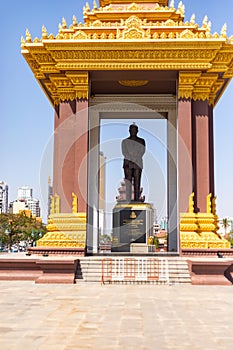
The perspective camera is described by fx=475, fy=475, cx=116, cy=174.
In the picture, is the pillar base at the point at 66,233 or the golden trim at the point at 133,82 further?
the golden trim at the point at 133,82

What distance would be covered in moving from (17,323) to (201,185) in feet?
35.0

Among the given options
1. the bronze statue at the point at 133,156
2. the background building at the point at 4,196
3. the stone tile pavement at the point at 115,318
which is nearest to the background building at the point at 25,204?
the background building at the point at 4,196

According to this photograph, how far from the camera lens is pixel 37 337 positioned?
643 centimetres

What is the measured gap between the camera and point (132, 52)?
16.6 meters

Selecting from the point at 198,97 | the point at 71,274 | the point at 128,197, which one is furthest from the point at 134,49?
the point at 71,274

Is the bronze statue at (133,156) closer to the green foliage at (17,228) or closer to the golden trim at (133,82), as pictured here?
the golden trim at (133,82)

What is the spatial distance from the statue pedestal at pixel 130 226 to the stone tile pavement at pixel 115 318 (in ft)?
21.7

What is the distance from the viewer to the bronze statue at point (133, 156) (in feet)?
69.0

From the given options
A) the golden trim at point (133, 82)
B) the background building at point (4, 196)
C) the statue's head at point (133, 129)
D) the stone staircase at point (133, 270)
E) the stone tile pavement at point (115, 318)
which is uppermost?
the background building at point (4, 196)

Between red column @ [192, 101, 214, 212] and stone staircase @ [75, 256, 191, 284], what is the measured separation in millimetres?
3274

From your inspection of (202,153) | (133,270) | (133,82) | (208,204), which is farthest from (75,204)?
(133,82)

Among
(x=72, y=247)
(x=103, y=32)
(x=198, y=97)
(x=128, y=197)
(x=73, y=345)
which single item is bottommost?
(x=73, y=345)

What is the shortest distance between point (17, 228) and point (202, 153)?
46924 millimetres

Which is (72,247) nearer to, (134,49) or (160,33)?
(134,49)
